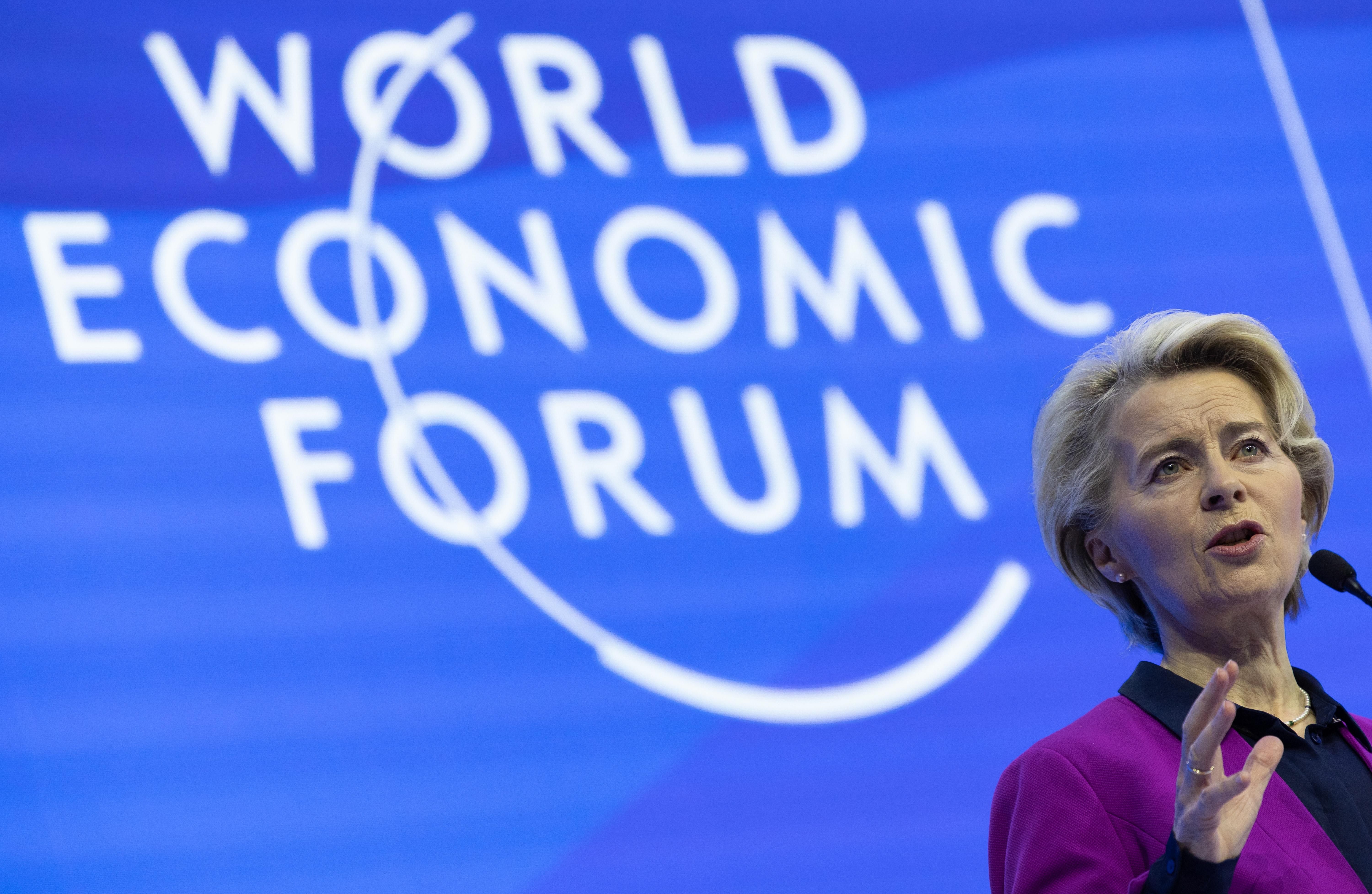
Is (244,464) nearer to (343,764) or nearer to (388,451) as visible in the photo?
(388,451)

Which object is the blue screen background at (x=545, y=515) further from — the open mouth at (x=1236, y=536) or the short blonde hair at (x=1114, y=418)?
A: the open mouth at (x=1236, y=536)

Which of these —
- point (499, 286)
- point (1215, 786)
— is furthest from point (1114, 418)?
point (499, 286)

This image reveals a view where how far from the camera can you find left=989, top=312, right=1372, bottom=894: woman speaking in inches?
48.0

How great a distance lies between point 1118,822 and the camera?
127 cm

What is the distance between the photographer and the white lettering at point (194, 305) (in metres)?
2.33

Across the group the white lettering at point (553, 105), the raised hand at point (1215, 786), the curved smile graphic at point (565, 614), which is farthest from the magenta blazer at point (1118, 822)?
the white lettering at point (553, 105)

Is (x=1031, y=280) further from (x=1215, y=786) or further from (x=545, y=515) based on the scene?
(x=1215, y=786)

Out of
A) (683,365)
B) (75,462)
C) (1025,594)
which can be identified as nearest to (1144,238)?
(1025,594)

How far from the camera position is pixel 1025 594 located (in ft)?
8.37

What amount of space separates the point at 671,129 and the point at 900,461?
2.46 ft

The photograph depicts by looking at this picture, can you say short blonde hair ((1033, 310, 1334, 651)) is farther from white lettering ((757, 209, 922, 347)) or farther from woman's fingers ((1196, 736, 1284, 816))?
white lettering ((757, 209, 922, 347))

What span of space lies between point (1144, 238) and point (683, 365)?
975mm

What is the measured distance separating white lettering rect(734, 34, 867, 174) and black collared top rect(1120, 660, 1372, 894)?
4.62ft

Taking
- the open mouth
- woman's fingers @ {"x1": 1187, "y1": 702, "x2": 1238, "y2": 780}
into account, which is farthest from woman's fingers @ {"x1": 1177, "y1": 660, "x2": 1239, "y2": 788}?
the open mouth
